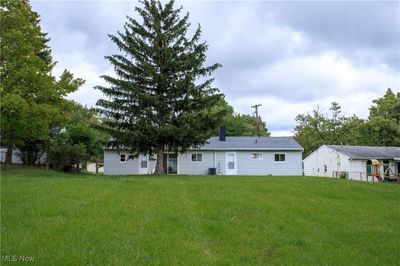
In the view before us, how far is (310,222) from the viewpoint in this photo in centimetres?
896

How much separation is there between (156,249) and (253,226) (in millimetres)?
2664

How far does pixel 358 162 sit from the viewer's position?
37000mm

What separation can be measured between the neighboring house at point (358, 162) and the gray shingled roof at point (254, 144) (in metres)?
5.82

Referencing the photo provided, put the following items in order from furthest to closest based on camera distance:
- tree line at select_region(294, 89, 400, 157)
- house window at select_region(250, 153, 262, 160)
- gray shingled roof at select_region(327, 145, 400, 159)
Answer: tree line at select_region(294, 89, 400, 157), gray shingled roof at select_region(327, 145, 400, 159), house window at select_region(250, 153, 262, 160)

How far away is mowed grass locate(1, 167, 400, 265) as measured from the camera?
596 centimetres

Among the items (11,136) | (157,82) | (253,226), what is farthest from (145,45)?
(253,226)

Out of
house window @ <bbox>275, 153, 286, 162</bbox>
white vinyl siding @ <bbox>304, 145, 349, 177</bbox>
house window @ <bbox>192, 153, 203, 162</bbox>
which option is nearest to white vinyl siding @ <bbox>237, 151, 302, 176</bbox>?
house window @ <bbox>275, 153, 286, 162</bbox>

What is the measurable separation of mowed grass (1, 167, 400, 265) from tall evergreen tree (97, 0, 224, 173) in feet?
40.0

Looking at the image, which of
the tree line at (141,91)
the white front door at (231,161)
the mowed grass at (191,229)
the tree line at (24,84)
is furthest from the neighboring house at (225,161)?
the mowed grass at (191,229)

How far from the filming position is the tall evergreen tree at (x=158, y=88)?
24266 mm

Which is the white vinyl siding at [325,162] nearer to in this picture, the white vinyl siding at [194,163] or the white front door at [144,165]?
the white vinyl siding at [194,163]

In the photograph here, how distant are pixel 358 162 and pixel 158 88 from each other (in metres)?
21.2

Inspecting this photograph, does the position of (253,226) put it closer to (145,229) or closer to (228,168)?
(145,229)

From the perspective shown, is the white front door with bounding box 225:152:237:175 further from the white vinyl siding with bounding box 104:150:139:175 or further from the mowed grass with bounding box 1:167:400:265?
the mowed grass with bounding box 1:167:400:265
